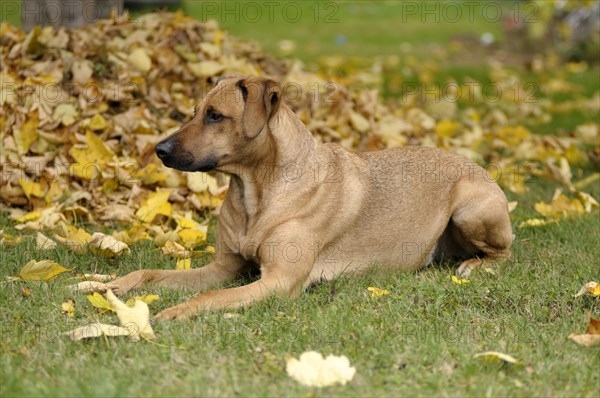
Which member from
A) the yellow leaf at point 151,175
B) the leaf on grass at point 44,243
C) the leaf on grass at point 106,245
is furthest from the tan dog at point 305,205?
the yellow leaf at point 151,175

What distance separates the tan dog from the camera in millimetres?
4988

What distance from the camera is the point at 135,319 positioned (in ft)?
14.1

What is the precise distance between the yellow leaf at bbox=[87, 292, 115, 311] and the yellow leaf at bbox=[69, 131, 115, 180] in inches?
97.7

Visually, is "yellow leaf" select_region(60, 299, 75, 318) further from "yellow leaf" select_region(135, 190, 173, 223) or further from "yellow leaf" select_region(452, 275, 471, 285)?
"yellow leaf" select_region(452, 275, 471, 285)

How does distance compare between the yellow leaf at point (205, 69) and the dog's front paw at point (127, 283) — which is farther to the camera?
the yellow leaf at point (205, 69)

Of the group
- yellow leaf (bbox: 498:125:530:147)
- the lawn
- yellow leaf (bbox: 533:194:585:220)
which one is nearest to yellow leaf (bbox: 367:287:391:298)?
the lawn

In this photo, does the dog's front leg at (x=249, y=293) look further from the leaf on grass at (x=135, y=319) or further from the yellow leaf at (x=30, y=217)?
the yellow leaf at (x=30, y=217)

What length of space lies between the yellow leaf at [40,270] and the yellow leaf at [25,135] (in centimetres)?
223

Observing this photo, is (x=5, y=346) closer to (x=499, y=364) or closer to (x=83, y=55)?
(x=499, y=364)

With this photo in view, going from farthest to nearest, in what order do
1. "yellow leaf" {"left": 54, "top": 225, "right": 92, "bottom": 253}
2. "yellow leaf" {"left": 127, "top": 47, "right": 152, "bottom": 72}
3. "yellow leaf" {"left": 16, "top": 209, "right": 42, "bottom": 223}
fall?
"yellow leaf" {"left": 127, "top": 47, "right": 152, "bottom": 72}
"yellow leaf" {"left": 16, "top": 209, "right": 42, "bottom": 223}
"yellow leaf" {"left": 54, "top": 225, "right": 92, "bottom": 253}

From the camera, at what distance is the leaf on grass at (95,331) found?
13.5 feet

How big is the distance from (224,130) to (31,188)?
2482 millimetres

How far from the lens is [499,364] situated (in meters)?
3.99

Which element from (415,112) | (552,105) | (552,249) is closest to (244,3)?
(552,105)
